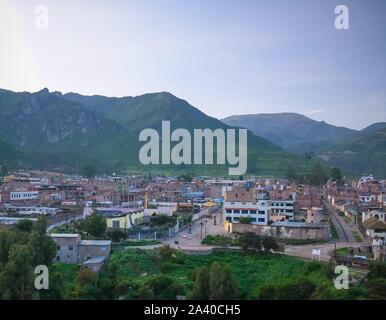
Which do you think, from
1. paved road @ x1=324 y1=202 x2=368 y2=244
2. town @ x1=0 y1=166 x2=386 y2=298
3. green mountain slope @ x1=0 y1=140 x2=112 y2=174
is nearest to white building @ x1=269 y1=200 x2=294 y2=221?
town @ x1=0 y1=166 x2=386 y2=298

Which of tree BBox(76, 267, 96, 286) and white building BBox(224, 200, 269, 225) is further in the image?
white building BBox(224, 200, 269, 225)

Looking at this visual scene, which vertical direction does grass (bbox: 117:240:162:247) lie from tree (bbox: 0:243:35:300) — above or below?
below

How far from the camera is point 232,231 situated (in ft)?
32.7

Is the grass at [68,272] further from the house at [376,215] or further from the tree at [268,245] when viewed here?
the house at [376,215]

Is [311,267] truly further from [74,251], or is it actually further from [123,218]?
[123,218]

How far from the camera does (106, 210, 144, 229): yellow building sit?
33.3 ft

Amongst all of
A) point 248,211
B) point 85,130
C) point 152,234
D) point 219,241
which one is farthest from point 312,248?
point 85,130

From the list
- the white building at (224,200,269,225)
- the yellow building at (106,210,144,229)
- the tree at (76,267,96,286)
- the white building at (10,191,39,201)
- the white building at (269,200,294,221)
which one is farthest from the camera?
the white building at (10,191,39,201)

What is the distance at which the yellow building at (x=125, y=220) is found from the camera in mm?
10141

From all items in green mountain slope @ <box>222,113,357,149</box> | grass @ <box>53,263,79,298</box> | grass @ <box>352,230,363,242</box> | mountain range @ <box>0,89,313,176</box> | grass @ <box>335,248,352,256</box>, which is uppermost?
green mountain slope @ <box>222,113,357,149</box>

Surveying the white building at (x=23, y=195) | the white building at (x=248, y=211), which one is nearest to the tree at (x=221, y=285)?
the white building at (x=248, y=211)

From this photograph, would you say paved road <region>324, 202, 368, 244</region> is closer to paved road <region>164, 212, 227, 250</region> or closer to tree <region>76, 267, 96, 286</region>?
paved road <region>164, 212, 227, 250</region>

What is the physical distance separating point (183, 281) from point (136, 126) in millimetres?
44203
